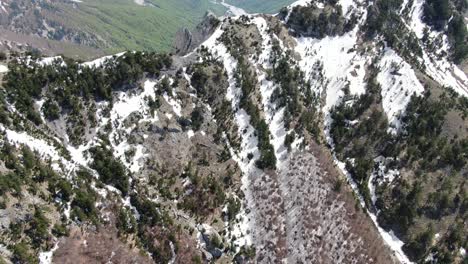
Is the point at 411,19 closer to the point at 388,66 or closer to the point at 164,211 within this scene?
the point at 388,66

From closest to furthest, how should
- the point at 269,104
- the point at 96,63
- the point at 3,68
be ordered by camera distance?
the point at 3,68, the point at 96,63, the point at 269,104

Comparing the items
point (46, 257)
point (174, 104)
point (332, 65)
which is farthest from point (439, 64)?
point (46, 257)

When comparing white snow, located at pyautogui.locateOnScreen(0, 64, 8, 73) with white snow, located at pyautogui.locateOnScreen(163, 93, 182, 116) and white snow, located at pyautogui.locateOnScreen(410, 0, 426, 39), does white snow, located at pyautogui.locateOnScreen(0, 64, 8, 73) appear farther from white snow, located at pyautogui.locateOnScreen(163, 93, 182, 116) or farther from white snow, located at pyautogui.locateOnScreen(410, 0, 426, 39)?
white snow, located at pyautogui.locateOnScreen(410, 0, 426, 39)

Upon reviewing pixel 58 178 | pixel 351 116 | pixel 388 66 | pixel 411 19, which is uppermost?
pixel 411 19

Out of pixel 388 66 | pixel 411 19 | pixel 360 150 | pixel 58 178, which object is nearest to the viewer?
pixel 58 178

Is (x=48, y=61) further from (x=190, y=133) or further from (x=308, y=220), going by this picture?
(x=308, y=220)

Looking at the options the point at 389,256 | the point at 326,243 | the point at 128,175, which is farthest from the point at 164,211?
the point at 389,256

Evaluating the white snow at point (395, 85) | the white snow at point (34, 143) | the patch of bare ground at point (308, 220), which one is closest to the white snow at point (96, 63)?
the white snow at point (34, 143)
